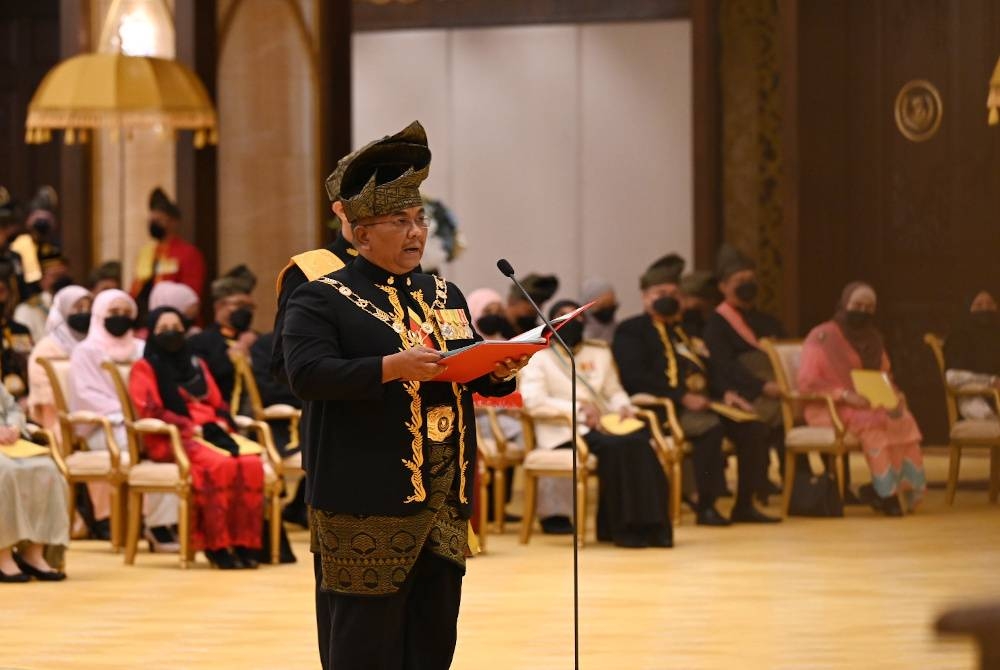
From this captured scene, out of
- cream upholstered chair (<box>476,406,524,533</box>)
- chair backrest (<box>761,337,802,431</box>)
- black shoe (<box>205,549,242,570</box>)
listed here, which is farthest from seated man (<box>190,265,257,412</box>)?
chair backrest (<box>761,337,802,431</box>)

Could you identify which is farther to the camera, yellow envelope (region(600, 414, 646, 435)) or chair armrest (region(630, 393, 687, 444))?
chair armrest (region(630, 393, 687, 444))

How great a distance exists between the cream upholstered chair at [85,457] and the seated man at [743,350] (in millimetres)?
3194

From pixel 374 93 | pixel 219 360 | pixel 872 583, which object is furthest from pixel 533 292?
pixel 374 93

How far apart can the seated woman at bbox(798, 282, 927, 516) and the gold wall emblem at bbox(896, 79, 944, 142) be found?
13.7 ft

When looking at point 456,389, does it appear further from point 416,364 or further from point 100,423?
point 100,423

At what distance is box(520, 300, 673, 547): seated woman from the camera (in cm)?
903

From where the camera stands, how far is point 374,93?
16.8 meters

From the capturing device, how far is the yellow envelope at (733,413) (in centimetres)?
1004

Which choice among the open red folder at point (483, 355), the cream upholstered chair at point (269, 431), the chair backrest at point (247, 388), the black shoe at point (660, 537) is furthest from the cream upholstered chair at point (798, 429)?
the open red folder at point (483, 355)

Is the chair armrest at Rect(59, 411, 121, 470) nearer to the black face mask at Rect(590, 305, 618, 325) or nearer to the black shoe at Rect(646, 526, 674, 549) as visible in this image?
the black shoe at Rect(646, 526, 674, 549)

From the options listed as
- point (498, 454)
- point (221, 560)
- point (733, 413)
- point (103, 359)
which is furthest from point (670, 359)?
point (103, 359)

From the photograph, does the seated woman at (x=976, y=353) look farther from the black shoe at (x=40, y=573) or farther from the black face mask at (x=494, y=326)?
the black shoe at (x=40, y=573)

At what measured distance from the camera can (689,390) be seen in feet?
33.0

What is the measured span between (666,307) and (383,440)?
632 centimetres
